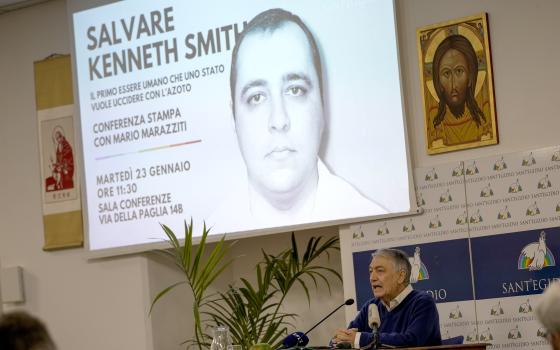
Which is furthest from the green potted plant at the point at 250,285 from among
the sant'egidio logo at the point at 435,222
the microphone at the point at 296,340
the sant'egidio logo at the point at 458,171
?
the microphone at the point at 296,340

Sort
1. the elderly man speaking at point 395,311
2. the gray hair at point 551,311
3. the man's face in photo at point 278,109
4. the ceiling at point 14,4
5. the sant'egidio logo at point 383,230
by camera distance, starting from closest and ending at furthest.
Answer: the gray hair at point 551,311, the elderly man speaking at point 395,311, the sant'egidio logo at point 383,230, the man's face in photo at point 278,109, the ceiling at point 14,4

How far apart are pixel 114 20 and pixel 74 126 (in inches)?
36.8

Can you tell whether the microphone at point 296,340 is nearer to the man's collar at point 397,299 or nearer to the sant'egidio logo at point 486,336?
the man's collar at point 397,299

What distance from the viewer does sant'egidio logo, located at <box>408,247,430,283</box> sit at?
6.79 m

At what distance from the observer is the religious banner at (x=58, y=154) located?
845 centimetres

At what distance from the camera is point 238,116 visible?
762 centimetres

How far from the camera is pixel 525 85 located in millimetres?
6625

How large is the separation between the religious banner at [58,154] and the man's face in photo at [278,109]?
1.66 meters

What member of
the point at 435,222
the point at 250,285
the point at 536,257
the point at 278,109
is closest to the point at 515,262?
the point at 536,257

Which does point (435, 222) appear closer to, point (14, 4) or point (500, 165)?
point (500, 165)

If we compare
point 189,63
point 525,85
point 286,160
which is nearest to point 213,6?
point 189,63

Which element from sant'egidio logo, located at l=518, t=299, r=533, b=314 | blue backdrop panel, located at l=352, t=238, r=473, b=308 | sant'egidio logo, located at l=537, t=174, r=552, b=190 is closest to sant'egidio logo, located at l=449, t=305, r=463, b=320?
blue backdrop panel, located at l=352, t=238, r=473, b=308

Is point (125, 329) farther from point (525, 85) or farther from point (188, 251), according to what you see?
point (525, 85)

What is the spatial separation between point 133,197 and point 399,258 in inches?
89.2
